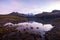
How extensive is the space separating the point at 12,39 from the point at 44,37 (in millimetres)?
3528

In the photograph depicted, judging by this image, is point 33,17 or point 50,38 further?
point 33,17

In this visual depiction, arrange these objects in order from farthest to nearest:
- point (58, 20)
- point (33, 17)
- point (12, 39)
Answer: point (33, 17) → point (58, 20) → point (12, 39)

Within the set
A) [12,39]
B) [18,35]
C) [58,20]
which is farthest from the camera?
[58,20]

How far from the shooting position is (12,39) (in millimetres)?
13156

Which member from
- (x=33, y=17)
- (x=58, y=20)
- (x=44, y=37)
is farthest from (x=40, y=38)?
(x=33, y=17)

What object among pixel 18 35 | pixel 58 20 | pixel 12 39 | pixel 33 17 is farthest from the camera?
pixel 33 17

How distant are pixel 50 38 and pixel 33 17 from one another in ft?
55.4

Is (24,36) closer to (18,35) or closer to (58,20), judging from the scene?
(18,35)

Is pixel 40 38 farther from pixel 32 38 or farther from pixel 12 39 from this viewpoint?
pixel 12 39

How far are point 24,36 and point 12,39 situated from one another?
1.39 meters

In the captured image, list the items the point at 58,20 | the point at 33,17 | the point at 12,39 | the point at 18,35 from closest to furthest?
1. the point at 12,39
2. the point at 18,35
3. the point at 58,20
4. the point at 33,17

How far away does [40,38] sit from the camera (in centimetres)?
1426

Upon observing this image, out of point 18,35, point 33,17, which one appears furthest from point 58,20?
point 18,35

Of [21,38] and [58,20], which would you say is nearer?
[21,38]
